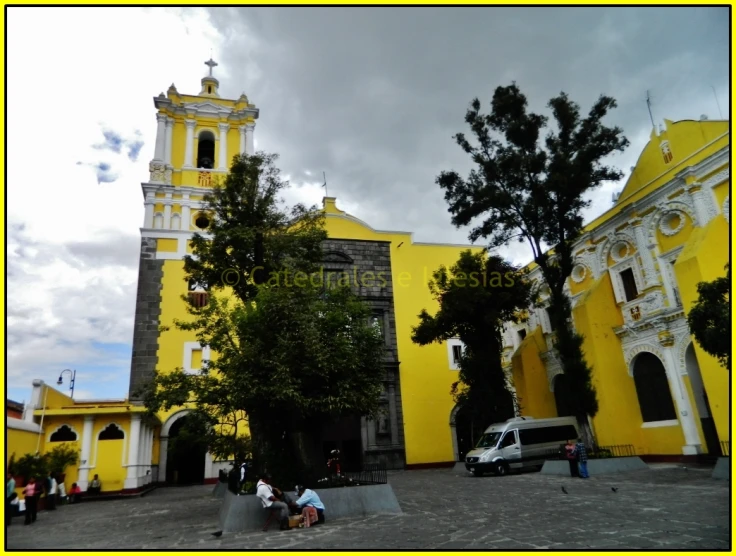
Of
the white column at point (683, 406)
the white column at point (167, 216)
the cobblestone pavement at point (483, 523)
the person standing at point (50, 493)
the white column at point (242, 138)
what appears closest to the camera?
the cobblestone pavement at point (483, 523)

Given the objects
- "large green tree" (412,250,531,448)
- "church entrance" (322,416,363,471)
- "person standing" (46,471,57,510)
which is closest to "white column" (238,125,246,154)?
"large green tree" (412,250,531,448)

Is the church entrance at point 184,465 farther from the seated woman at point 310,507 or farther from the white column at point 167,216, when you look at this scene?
the seated woman at point 310,507

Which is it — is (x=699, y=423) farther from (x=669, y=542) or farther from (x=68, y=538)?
(x=68, y=538)

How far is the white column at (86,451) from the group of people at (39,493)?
14.9 inches

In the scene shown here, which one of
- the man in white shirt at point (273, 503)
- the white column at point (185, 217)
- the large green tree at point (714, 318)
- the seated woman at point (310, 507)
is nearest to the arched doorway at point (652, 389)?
the large green tree at point (714, 318)

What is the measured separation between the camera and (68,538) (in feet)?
32.3

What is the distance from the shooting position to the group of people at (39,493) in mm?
11206

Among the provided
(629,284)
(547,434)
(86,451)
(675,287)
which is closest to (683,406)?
(675,287)

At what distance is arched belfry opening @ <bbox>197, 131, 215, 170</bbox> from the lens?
27.4 metres

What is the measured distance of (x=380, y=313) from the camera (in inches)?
1045

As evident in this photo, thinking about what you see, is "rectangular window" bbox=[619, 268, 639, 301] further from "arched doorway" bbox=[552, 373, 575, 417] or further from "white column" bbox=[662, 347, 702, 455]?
"arched doorway" bbox=[552, 373, 575, 417]

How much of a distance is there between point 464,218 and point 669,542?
16113mm

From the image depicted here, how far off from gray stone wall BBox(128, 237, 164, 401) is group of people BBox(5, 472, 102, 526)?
466 centimetres

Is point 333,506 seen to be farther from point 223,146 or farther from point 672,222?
point 223,146
